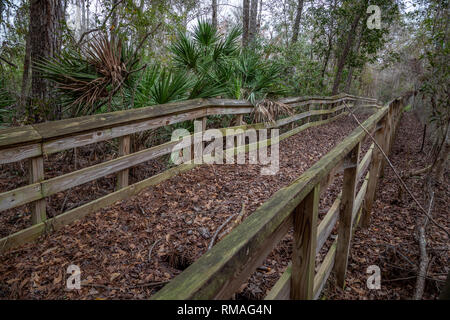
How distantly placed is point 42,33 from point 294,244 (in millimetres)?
→ 4933

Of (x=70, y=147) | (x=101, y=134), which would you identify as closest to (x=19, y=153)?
(x=70, y=147)

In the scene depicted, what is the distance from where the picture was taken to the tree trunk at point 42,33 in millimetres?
4484

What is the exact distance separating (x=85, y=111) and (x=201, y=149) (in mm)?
1895

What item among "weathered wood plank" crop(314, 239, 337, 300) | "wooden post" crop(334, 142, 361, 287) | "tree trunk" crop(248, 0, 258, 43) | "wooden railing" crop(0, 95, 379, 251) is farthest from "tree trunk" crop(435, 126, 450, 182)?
Result: "tree trunk" crop(248, 0, 258, 43)

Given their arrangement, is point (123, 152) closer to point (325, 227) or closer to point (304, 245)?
point (325, 227)

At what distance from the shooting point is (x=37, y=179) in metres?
2.69

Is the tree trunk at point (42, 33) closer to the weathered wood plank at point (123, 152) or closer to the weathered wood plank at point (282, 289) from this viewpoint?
the weathered wood plank at point (123, 152)

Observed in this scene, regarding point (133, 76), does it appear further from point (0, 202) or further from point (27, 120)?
point (0, 202)

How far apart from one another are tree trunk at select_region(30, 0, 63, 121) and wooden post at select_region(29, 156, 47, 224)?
2173 mm

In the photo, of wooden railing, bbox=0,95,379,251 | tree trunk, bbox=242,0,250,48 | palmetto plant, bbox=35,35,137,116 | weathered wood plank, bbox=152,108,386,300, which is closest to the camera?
weathered wood plank, bbox=152,108,386,300

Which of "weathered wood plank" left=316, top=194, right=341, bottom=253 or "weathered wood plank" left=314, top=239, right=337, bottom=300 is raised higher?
"weathered wood plank" left=316, top=194, right=341, bottom=253

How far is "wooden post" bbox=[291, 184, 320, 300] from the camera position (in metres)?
1.59

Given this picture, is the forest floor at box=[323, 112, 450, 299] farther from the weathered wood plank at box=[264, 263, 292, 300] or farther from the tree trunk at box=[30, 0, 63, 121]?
the tree trunk at box=[30, 0, 63, 121]

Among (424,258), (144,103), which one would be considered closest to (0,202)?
(144,103)
